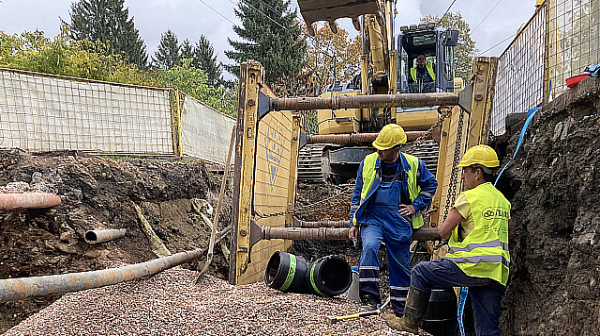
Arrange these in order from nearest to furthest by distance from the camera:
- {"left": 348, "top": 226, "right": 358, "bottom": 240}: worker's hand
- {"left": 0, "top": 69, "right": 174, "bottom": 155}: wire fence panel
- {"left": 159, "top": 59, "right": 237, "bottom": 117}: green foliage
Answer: {"left": 348, "top": 226, "right": 358, "bottom": 240}: worker's hand
{"left": 0, "top": 69, "right": 174, "bottom": 155}: wire fence panel
{"left": 159, "top": 59, "right": 237, "bottom": 117}: green foliage

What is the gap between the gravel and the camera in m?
3.16

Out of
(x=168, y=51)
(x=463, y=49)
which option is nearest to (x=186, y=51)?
(x=168, y=51)

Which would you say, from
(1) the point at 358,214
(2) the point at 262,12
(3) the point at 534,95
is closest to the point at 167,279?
(1) the point at 358,214

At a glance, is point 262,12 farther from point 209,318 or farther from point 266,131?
point 209,318

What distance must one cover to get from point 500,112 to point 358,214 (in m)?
3.43

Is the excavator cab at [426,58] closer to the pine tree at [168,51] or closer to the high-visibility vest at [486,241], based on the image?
the high-visibility vest at [486,241]

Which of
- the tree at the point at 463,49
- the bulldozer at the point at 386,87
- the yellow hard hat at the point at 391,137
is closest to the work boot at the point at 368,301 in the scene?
the yellow hard hat at the point at 391,137

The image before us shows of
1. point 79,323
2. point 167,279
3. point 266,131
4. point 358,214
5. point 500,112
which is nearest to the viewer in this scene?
point 79,323

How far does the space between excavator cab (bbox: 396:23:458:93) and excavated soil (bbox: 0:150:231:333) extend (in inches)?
200

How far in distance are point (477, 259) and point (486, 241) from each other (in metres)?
0.14

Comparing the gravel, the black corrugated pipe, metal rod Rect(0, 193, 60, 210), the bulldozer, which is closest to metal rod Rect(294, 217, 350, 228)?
the black corrugated pipe

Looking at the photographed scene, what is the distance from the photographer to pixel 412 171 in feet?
13.6

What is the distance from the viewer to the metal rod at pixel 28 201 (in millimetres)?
4605

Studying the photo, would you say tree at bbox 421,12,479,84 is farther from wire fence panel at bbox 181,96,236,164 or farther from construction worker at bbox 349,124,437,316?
construction worker at bbox 349,124,437,316
